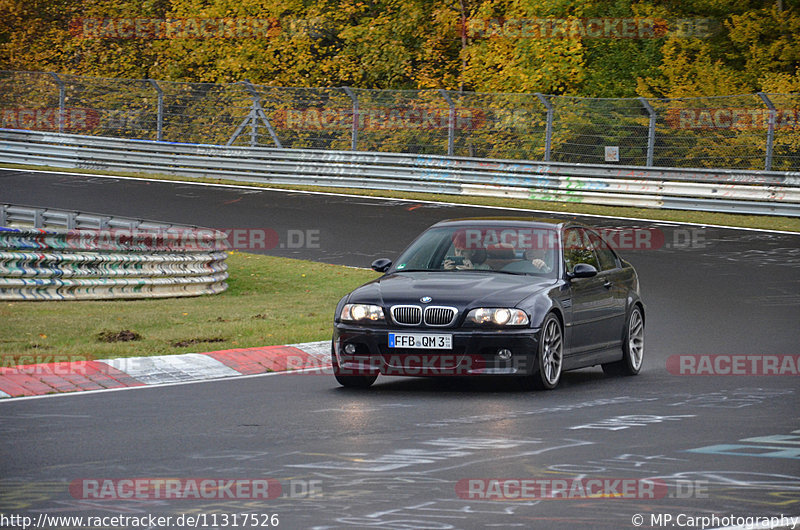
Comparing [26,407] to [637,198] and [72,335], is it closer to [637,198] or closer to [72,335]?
[72,335]

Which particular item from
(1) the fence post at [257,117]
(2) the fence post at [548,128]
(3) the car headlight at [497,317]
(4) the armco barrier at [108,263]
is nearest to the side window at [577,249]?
(3) the car headlight at [497,317]

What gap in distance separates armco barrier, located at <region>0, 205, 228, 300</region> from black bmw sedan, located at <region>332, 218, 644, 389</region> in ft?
19.0

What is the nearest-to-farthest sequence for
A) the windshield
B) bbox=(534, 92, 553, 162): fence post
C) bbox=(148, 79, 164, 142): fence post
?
the windshield < bbox=(534, 92, 553, 162): fence post < bbox=(148, 79, 164, 142): fence post

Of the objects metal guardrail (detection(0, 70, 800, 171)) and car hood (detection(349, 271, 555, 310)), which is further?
metal guardrail (detection(0, 70, 800, 171))

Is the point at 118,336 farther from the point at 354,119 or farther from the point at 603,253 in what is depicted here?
the point at 354,119

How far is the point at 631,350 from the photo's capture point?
12.7m

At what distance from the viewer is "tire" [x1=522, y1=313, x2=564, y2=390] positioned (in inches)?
426

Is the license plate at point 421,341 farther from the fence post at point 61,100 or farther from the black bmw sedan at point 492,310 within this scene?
the fence post at point 61,100

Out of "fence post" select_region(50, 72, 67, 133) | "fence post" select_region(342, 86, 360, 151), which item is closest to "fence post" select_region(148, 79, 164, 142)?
"fence post" select_region(50, 72, 67, 133)

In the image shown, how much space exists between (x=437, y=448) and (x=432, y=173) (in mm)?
24976

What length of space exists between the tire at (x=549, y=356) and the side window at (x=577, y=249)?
3.01 feet

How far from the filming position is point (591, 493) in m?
6.70

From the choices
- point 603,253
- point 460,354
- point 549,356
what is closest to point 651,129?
point 603,253

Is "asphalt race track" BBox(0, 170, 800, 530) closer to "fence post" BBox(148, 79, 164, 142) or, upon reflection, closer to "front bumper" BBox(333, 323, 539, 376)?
"front bumper" BBox(333, 323, 539, 376)
